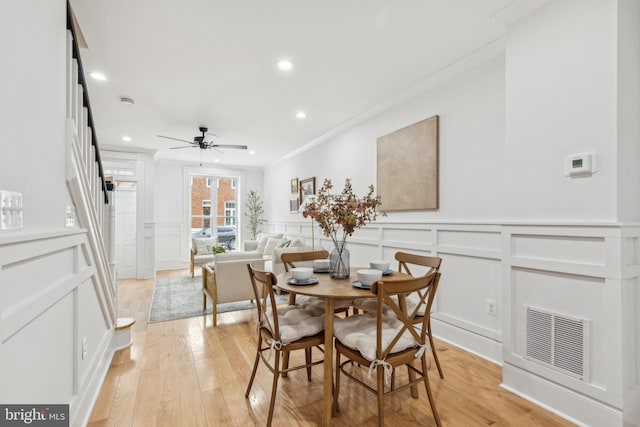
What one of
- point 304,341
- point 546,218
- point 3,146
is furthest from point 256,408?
point 546,218

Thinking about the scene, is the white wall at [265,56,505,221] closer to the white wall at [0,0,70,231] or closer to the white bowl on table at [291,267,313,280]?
the white bowl on table at [291,267,313,280]

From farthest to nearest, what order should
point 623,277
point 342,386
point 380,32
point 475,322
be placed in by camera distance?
point 475,322 → point 380,32 → point 342,386 → point 623,277

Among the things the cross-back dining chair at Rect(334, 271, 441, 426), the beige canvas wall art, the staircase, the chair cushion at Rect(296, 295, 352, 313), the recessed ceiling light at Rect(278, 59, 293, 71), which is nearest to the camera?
the cross-back dining chair at Rect(334, 271, 441, 426)

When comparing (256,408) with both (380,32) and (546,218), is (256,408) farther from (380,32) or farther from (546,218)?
(380,32)

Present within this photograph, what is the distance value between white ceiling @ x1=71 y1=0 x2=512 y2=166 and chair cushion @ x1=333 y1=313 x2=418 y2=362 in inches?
83.3

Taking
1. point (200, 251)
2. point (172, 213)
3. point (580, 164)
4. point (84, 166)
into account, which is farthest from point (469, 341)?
point (172, 213)

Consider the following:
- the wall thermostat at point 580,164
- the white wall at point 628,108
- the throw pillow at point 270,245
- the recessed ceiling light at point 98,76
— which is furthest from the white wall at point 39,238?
the throw pillow at point 270,245

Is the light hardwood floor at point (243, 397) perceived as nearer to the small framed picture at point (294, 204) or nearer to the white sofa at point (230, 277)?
the white sofa at point (230, 277)

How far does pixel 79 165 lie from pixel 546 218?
2966 mm

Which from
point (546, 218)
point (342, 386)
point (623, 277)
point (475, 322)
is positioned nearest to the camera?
point (623, 277)

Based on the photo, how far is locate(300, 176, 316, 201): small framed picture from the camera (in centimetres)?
550

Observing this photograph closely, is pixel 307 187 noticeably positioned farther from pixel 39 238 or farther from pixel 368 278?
pixel 39 238

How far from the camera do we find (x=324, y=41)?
95.9 inches

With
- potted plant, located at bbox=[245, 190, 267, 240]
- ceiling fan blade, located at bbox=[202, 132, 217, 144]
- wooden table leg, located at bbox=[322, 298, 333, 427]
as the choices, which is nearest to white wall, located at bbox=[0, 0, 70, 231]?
wooden table leg, located at bbox=[322, 298, 333, 427]
